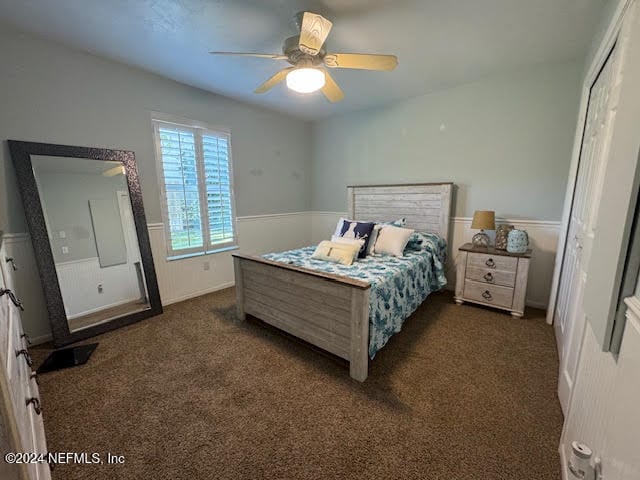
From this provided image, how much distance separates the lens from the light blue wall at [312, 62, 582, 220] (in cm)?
260

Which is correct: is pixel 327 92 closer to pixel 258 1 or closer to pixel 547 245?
pixel 258 1

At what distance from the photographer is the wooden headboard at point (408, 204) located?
3238 mm

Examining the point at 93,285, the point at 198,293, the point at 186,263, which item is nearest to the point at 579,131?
the point at 186,263

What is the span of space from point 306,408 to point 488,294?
7.51ft

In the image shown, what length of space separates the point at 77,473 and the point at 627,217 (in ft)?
8.06

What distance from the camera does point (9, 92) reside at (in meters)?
2.03

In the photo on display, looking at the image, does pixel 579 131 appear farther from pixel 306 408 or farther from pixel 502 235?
pixel 306 408

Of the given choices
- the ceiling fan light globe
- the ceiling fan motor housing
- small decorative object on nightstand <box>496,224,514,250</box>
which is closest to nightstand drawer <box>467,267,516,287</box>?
small decorative object on nightstand <box>496,224,514,250</box>

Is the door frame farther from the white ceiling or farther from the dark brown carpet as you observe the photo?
the dark brown carpet

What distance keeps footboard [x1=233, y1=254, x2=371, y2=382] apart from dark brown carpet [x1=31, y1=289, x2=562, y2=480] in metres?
0.18

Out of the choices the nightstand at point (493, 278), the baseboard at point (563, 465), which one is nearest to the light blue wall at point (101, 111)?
the nightstand at point (493, 278)

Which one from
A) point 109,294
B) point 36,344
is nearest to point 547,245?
point 109,294

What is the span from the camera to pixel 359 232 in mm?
2988

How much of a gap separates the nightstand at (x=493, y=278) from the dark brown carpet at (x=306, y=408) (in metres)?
0.38
